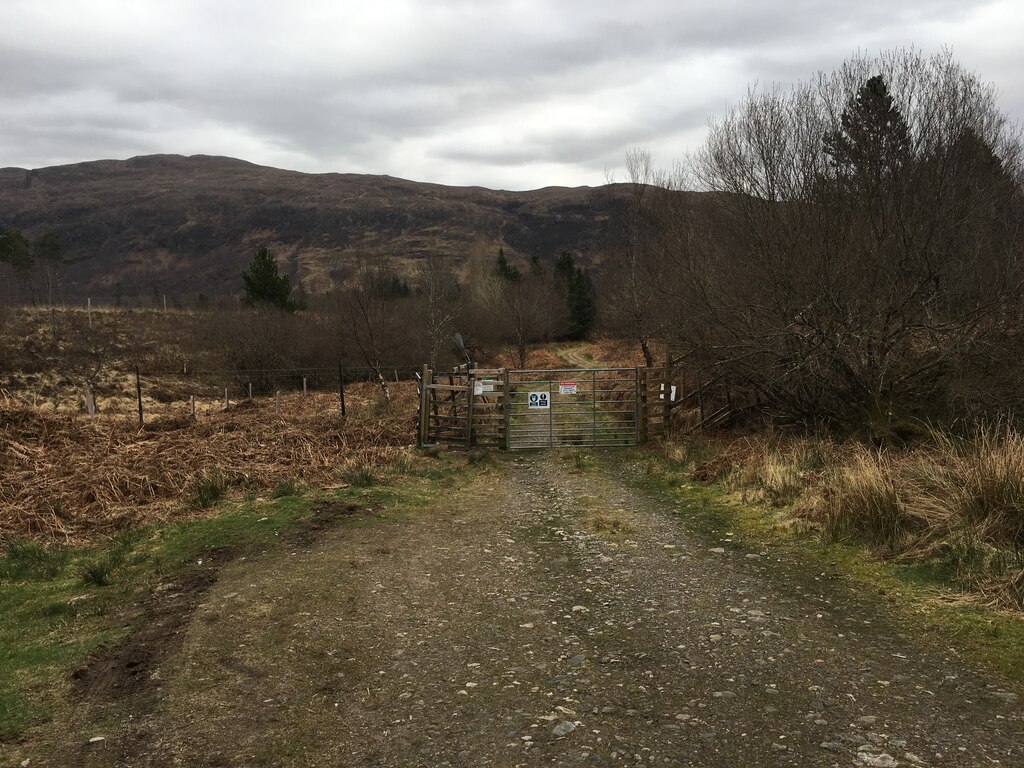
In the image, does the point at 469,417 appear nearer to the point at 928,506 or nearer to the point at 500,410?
the point at 500,410

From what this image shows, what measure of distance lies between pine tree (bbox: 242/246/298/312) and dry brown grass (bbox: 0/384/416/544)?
23.1 metres

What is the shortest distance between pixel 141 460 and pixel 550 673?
10281mm

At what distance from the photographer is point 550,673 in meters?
5.07

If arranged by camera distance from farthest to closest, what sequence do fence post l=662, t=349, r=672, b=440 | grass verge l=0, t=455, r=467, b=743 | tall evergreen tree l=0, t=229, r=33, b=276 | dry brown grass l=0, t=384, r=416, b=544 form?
tall evergreen tree l=0, t=229, r=33, b=276
fence post l=662, t=349, r=672, b=440
dry brown grass l=0, t=384, r=416, b=544
grass verge l=0, t=455, r=467, b=743

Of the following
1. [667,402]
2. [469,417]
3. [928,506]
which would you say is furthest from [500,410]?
[928,506]

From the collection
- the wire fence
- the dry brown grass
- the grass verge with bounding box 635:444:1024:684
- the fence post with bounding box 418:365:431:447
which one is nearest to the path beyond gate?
the fence post with bounding box 418:365:431:447

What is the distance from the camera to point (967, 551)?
6535 mm

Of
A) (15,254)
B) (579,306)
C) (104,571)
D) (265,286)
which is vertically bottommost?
(104,571)

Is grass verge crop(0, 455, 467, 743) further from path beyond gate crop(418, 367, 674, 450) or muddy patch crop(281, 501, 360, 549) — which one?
path beyond gate crop(418, 367, 674, 450)

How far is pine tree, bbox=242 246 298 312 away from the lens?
40.3m

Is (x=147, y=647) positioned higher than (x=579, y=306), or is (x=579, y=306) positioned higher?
(x=579, y=306)

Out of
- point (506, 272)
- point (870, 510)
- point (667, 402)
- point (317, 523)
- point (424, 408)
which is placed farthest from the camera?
point (506, 272)

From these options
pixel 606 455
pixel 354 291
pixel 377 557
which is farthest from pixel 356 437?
pixel 354 291

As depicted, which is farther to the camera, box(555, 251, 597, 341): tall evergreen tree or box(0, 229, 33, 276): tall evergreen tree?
box(0, 229, 33, 276): tall evergreen tree
